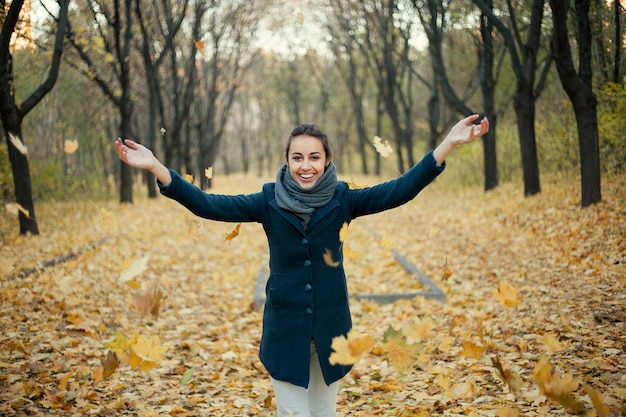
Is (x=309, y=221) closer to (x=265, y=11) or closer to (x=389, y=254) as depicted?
(x=389, y=254)

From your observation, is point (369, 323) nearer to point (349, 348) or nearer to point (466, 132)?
point (349, 348)

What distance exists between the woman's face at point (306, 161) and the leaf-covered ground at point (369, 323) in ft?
3.57

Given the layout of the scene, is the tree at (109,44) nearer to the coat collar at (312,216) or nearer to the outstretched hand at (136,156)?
the outstretched hand at (136,156)

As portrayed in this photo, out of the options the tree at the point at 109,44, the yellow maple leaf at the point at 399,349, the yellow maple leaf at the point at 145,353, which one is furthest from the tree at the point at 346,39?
the yellow maple leaf at the point at 399,349

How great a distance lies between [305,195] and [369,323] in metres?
3.76

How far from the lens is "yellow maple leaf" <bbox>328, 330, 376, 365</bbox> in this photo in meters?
2.62

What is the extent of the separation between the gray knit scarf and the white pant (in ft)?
2.25

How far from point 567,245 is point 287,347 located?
650cm

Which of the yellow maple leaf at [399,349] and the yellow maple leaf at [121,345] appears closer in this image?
the yellow maple leaf at [399,349]

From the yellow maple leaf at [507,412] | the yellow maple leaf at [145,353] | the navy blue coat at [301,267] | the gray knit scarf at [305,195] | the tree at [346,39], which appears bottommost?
the yellow maple leaf at [507,412]

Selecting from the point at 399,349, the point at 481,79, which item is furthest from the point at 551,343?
the point at 481,79

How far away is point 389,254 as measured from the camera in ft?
33.1

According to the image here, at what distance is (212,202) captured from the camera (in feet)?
9.27

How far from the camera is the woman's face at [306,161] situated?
2.83 m
